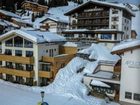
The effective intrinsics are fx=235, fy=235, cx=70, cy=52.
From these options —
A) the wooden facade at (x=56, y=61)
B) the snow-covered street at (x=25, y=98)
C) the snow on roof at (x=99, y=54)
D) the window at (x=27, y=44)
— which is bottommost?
the snow-covered street at (x=25, y=98)

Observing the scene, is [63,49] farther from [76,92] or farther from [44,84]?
[76,92]

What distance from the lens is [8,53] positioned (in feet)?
74.9

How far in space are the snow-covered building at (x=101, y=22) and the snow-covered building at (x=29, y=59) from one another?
25.1 feet

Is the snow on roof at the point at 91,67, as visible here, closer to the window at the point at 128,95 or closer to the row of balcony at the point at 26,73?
the row of balcony at the point at 26,73

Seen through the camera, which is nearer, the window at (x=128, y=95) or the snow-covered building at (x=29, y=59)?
the window at (x=128, y=95)

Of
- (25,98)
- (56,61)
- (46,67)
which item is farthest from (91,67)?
(25,98)

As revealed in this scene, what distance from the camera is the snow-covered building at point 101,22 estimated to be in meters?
28.9

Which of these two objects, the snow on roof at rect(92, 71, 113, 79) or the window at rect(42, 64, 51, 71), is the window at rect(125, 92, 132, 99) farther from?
the window at rect(42, 64, 51, 71)

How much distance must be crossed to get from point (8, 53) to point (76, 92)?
8.98 metres

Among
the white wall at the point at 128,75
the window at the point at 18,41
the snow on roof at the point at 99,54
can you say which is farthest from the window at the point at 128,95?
the window at the point at 18,41

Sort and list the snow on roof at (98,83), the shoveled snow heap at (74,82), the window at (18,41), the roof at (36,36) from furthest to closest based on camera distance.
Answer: the window at (18,41), the roof at (36,36), the shoveled snow heap at (74,82), the snow on roof at (98,83)

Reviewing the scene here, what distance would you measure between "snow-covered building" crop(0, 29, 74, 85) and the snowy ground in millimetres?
871

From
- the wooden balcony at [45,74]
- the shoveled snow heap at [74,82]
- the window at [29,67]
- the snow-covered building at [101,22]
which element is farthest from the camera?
the snow-covered building at [101,22]

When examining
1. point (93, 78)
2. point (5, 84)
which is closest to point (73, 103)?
point (93, 78)
